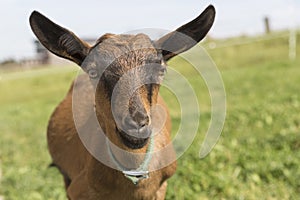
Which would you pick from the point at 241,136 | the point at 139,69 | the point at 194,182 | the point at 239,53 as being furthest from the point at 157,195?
the point at 239,53

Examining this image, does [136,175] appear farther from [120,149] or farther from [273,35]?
[273,35]

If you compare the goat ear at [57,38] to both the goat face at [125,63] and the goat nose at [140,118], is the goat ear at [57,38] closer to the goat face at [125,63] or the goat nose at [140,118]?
the goat face at [125,63]

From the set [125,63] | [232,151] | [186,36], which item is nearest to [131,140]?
[125,63]

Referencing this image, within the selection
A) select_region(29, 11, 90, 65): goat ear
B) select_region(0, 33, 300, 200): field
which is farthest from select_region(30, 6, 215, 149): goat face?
select_region(0, 33, 300, 200): field

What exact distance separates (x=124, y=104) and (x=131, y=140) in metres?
0.24

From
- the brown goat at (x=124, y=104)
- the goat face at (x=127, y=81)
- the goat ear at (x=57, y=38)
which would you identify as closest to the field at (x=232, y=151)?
the brown goat at (x=124, y=104)

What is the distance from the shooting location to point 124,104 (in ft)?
10.7

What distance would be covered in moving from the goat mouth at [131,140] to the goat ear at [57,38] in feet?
2.21

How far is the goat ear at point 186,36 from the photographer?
364cm

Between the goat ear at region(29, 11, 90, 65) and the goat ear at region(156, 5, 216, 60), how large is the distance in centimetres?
56

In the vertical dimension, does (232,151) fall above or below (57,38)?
below

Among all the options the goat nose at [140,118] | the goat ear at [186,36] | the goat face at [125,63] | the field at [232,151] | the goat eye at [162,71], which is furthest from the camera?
the field at [232,151]

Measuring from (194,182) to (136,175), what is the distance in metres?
2.84

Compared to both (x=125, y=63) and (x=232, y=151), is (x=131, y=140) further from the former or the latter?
(x=232, y=151)
